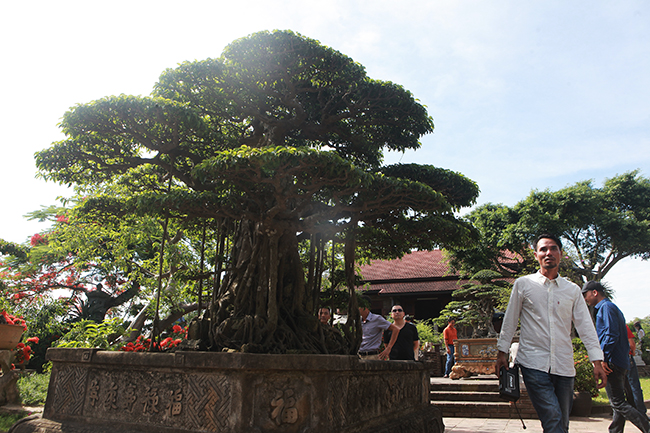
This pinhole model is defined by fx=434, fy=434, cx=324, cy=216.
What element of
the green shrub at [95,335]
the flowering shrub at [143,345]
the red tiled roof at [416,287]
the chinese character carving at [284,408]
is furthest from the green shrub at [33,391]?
the red tiled roof at [416,287]

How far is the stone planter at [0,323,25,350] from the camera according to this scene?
24.8ft

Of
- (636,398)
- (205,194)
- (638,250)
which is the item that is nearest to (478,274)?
(638,250)

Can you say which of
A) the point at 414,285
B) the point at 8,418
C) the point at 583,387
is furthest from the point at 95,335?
the point at 414,285

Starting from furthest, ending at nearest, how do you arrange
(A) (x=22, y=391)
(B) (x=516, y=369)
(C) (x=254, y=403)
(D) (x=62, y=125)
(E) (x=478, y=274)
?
(E) (x=478, y=274), (A) (x=22, y=391), (D) (x=62, y=125), (C) (x=254, y=403), (B) (x=516, y=369)

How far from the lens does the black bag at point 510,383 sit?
300 cm

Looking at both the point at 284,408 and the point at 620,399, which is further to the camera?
the point at 620,399

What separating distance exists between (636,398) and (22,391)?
33.5ft

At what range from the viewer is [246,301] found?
5.85 meters

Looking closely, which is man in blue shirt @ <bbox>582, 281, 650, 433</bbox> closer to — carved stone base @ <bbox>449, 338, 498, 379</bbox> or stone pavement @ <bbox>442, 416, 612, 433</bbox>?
stone pavement @ <bbox>442, 416, 612, 433</bbox>

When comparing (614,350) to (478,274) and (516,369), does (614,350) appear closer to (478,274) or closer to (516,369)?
(516,369)

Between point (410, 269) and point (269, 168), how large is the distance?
19422mm

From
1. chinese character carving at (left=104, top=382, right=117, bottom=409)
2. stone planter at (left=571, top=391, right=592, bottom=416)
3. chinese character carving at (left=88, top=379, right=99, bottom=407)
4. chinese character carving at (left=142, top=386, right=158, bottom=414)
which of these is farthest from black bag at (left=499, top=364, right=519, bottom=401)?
stone planter at (left=571, top=391, right=592, bottom=416)

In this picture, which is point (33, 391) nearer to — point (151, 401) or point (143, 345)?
point (143, 345)

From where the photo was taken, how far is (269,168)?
4.54 m
